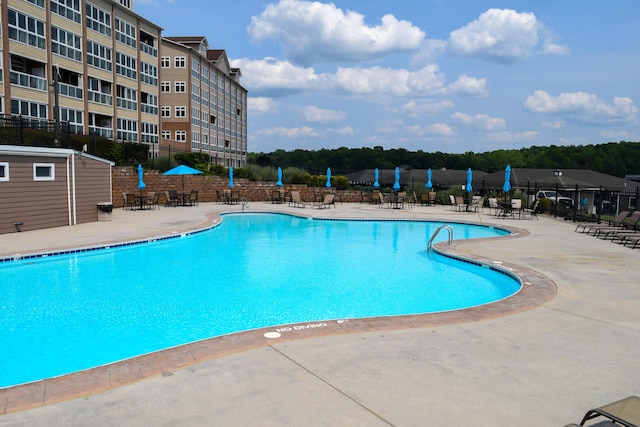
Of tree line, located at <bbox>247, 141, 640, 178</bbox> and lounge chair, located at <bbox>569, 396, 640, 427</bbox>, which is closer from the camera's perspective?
lounge chair, located at <bbox>569, 396, 640, 427</bbox>

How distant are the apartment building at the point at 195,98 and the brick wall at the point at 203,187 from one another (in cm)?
1335

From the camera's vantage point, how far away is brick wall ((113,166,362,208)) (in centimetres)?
2316

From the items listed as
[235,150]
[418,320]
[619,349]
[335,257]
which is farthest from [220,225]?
[235,150]

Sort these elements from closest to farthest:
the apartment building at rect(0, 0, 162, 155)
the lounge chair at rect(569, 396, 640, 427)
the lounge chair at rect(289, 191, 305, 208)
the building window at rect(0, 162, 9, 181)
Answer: the lounge chair at rect(569, 396, 640, 427)
the building window at rect(0, 162, 9, 181)
the apartment building at rect(0, 0, 162, 155)
the lounge chair at rect(289, 191, 305, 208)

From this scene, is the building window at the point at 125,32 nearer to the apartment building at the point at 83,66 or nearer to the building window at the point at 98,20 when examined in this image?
the apartment building at the point at 83,66

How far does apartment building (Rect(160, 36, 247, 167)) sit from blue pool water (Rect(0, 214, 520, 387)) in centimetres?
2933

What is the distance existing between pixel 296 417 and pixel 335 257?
932cm

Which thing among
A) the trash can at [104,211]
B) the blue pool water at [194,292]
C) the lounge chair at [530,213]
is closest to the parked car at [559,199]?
the lounge chair at [530,213]

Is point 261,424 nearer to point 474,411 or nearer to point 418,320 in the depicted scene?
point 474,411

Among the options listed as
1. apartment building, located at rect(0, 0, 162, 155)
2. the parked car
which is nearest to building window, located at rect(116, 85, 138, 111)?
apartment building, located at rect(0, 0, 162, 155)

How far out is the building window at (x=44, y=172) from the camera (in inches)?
573

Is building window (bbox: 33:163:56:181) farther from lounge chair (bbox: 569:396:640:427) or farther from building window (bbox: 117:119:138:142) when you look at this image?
building window (bbox: 117:119:138:142)

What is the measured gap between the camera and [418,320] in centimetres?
616

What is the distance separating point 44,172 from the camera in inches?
588
